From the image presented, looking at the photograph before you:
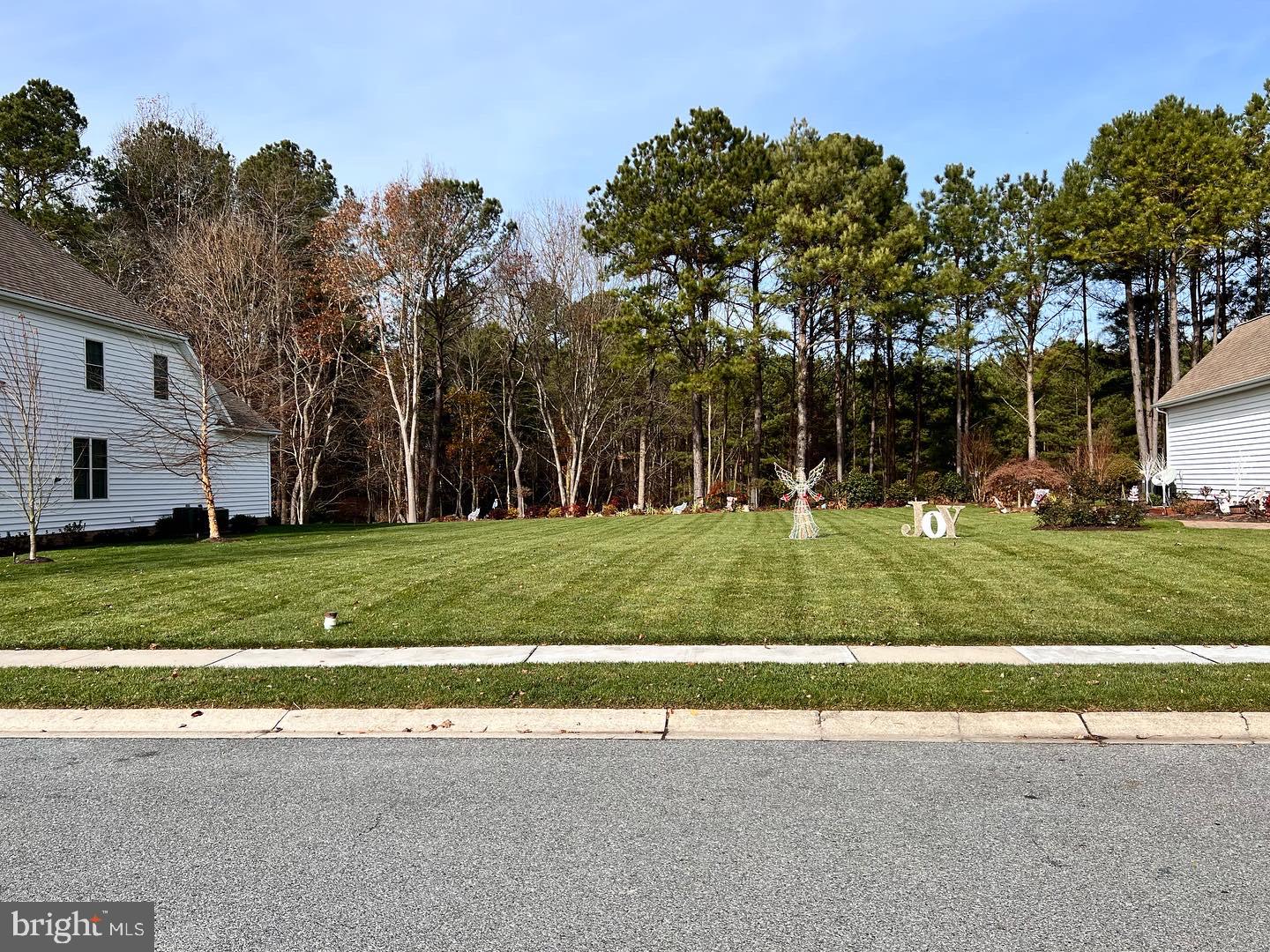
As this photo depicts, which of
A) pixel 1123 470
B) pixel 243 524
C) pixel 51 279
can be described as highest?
pixel 51 279

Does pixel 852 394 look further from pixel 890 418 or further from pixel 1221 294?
pixel 1221 294

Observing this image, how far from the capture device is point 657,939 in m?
2.60

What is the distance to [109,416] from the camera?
19.9 meters

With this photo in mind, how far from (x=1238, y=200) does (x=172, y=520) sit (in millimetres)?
38581

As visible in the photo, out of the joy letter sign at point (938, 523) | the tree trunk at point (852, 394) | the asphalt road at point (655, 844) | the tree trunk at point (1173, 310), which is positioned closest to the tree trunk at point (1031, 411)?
the tree trunk at point (1173, 310)

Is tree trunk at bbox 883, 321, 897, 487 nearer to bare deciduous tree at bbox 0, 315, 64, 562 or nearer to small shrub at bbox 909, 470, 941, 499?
small shrub at bbox 909, 470, 941, 499

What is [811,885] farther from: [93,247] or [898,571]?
[93,247]

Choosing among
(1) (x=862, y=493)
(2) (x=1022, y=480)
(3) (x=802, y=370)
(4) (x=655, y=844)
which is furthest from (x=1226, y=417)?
(4) (x=655, y=844)

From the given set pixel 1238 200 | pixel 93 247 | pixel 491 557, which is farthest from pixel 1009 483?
pixel 93 247

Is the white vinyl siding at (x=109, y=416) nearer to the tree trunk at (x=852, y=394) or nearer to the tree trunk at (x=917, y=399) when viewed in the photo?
the tree trunk at (x=852, y=394)

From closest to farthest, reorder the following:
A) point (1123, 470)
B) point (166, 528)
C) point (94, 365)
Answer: point (94, 365)
point (166, 528)
point (1123, 470)

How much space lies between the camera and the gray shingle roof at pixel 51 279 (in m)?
17.4

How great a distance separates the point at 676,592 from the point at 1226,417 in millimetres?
21625

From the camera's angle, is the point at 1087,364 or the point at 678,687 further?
the point at 1087,364
